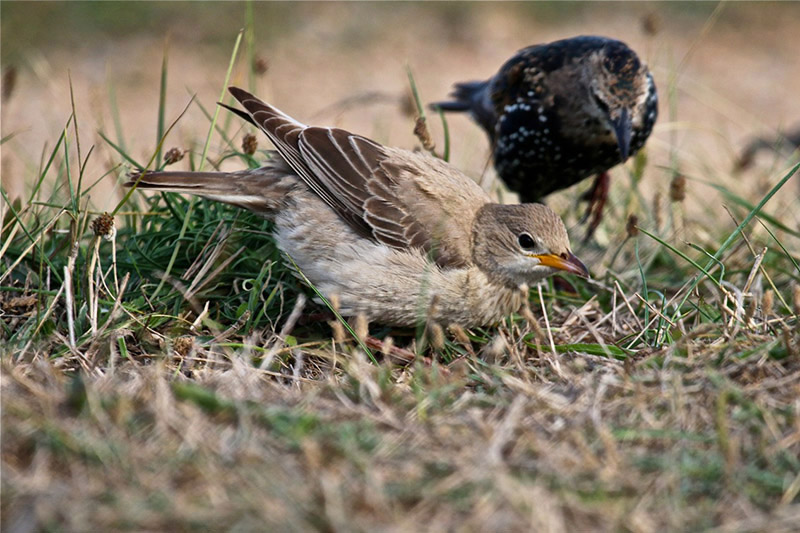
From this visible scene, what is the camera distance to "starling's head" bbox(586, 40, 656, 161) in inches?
220

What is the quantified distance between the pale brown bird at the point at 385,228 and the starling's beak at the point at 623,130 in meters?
0.83

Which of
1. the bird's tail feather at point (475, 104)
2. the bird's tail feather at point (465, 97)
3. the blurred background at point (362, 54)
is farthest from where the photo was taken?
the blurred background at point (362, 54)

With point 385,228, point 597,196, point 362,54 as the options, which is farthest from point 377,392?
point 362,54

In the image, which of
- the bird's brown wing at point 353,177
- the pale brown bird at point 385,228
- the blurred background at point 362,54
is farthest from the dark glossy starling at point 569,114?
the blurred background at point 362,54

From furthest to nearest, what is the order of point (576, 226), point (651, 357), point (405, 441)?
point (576, 226), point (651, 357), point (405, 441)

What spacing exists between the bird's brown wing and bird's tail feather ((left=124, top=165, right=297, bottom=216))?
0.16 meters

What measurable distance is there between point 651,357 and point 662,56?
8110 mm

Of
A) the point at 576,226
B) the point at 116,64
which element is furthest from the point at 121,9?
the point at 576,226

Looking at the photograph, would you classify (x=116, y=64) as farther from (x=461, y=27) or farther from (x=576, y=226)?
(x=576, y=226)

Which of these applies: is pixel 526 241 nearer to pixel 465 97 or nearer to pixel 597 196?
pixel 597 196

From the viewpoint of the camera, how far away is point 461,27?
12266 mm

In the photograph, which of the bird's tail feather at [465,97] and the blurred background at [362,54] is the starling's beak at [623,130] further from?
the blurred background at [362,54]

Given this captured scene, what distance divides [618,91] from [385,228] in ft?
6.18

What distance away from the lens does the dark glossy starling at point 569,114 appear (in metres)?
5.66
